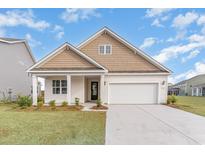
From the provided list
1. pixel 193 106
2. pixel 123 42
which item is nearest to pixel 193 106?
pixel 193 106

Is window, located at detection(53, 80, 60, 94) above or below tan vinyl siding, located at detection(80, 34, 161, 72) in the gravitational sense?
below

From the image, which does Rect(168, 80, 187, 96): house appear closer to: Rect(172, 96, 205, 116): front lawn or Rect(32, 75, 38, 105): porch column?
Rect(172, 96, 205, 116): front lawn

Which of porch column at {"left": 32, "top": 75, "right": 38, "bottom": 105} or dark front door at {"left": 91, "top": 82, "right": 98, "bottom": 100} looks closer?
porch column at {"left": 32, "top": 75, "right": 38, "bottom": 105}

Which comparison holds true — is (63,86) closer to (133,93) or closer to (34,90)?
(34,90)

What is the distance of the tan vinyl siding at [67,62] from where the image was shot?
587 inches

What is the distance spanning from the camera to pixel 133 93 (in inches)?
660

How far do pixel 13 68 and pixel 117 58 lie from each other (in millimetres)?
12095

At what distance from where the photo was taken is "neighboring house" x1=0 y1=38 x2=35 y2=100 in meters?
19.0

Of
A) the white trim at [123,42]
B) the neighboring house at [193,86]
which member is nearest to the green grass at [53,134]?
the white trim at [123,42]

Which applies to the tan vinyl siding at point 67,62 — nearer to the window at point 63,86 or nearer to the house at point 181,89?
the window at point 63,86

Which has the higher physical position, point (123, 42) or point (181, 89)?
point (123, 42)

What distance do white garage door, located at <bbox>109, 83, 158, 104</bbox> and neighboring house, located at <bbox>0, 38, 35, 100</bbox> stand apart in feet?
37.5

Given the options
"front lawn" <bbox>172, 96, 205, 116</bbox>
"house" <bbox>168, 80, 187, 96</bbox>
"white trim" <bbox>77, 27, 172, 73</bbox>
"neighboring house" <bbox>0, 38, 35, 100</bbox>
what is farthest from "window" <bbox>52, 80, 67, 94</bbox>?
"house" <bbox>168, 80, 187, 96</bbox>
